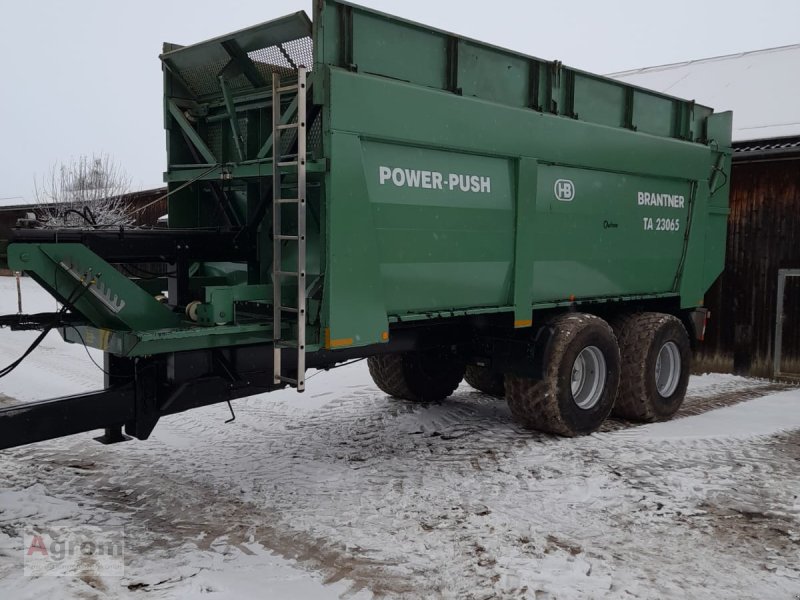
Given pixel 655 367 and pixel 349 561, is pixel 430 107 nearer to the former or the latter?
pixel 349 561

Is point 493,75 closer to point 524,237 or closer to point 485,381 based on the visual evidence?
point 524,237

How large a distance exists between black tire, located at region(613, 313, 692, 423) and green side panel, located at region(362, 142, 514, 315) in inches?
84.7

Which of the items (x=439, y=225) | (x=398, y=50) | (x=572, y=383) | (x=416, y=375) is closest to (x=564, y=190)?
(x=439, y=225)

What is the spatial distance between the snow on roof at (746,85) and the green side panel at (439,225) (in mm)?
6378

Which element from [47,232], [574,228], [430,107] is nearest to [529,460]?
[574,228]

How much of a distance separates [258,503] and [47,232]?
7.44 feet

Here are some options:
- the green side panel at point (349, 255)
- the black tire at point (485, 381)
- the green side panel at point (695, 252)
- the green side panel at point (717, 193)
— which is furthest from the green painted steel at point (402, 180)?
the black tire at point (485, 381)

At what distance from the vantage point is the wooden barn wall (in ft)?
35.1

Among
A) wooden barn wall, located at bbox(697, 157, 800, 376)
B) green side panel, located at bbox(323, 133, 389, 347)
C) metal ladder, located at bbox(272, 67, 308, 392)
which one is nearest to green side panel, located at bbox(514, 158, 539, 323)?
green side panel, located at bbox(323, 133, 389, 347)

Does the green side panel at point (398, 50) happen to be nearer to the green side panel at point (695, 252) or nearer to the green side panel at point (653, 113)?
the green side panel at point (653, 113)

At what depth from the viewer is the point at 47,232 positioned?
4531 mm

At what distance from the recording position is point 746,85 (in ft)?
44.3

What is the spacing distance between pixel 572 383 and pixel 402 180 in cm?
287

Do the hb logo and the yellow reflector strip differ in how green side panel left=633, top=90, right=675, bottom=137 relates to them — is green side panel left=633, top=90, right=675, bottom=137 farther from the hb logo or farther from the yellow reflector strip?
the yellow reflector strip
